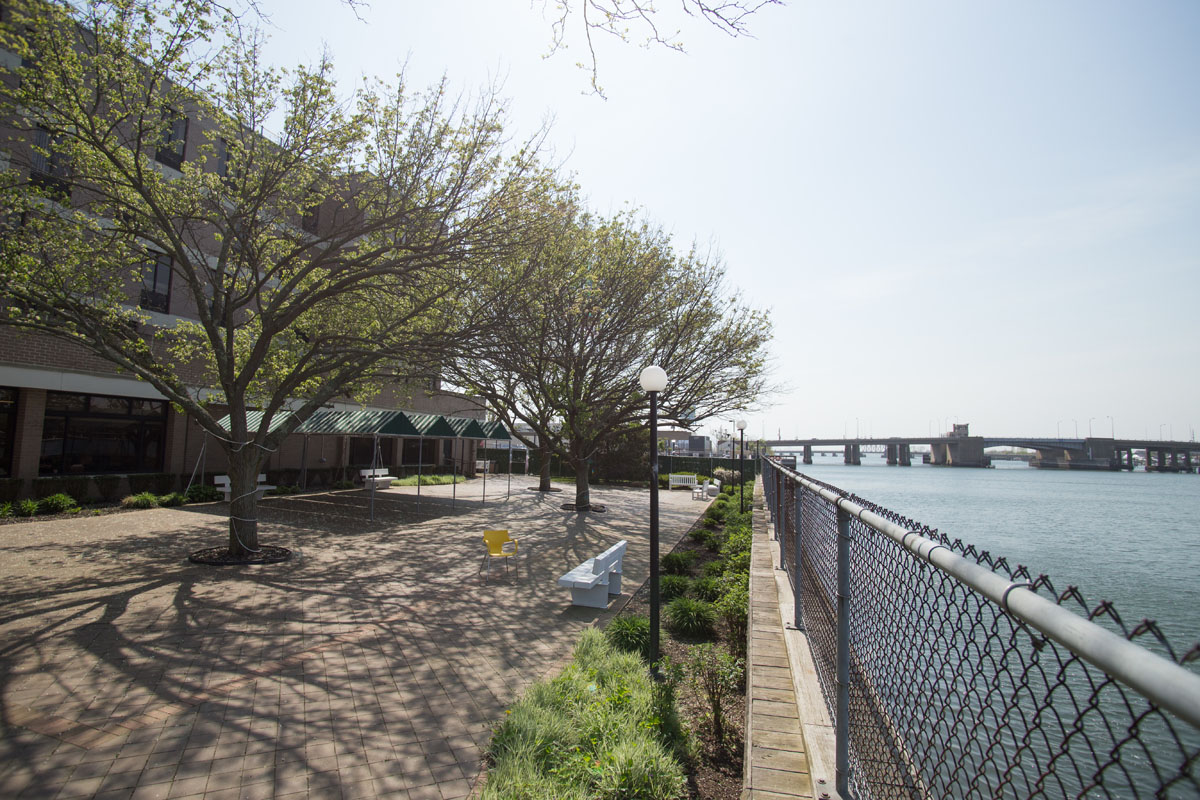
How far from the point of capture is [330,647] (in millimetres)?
6379

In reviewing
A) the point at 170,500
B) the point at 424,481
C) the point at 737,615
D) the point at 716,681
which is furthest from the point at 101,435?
the point at 716,681

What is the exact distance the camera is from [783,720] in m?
3.77

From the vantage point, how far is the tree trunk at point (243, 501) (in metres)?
10.5

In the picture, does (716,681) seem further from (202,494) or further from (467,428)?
(202,494)

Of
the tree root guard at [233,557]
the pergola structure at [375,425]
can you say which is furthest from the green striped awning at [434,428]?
the tree root guard at [233,557]

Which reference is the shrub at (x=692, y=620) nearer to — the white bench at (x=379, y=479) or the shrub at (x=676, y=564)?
the shrub at (x=676, y=564)

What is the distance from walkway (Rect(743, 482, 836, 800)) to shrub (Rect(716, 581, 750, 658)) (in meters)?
0.47

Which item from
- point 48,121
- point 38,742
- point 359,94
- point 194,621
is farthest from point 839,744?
point 48,121

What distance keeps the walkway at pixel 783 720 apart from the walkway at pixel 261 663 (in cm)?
194

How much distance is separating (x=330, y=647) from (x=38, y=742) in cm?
238

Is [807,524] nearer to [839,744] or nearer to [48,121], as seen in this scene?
[839,744]

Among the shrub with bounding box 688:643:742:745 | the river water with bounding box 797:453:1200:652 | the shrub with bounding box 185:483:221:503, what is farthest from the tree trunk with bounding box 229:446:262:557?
the river water with bounding box 797:453:1200:652

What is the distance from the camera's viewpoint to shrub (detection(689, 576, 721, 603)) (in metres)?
8.34

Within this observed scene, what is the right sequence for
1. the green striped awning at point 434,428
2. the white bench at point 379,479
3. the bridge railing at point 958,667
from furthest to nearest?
the white bench at point 379,479, the green striped awning at point 434,428, the bridge railing at point 958,667
